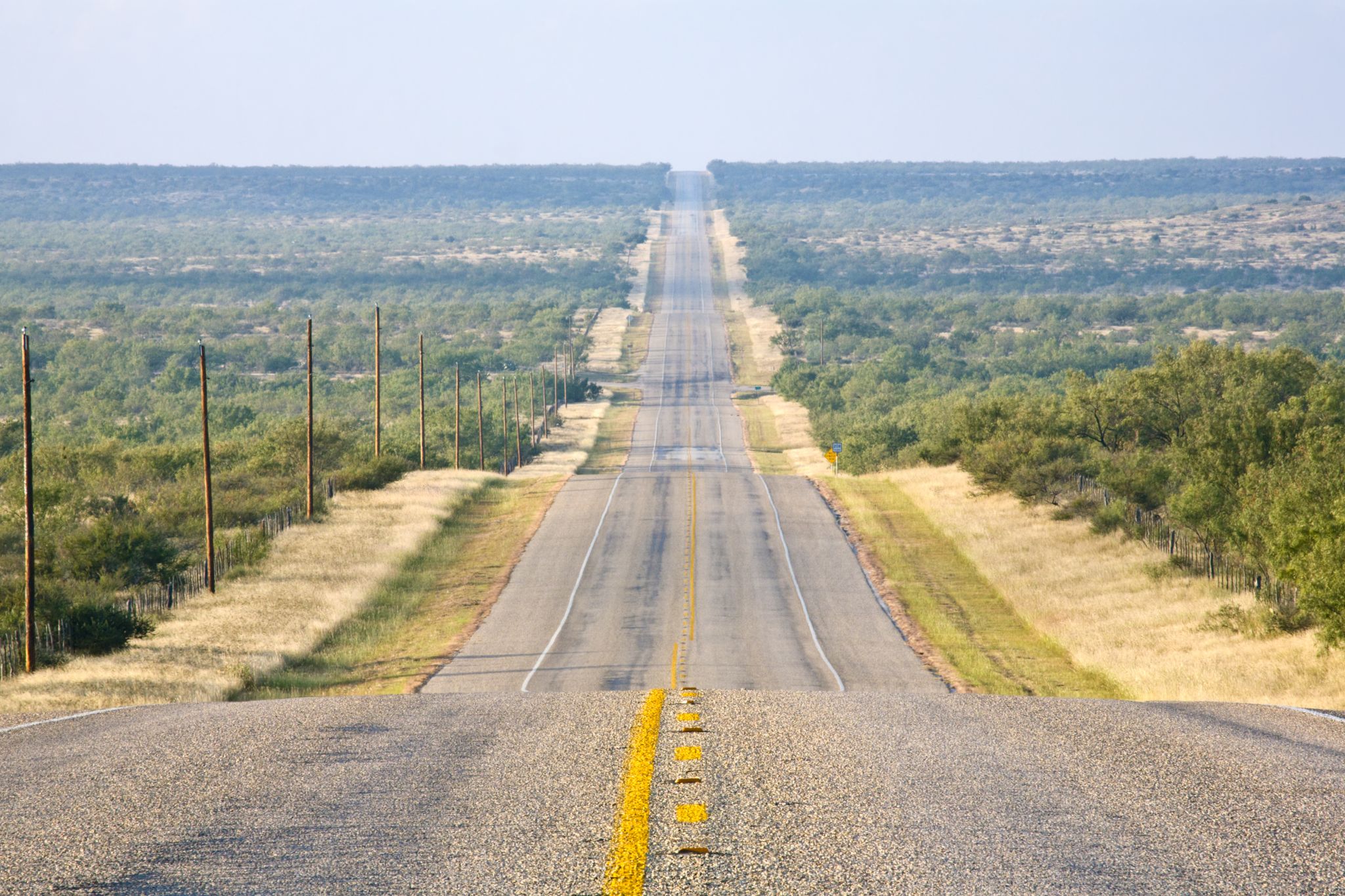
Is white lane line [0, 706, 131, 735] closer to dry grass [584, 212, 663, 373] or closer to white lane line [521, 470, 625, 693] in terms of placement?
white lane line [521, 470, 625, 693]

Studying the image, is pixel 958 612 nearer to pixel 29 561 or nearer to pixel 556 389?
pixel 29 561

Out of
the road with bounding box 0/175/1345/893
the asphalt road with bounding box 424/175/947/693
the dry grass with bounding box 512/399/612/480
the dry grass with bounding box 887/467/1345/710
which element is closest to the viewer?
the road with bounding box 0/175/1345/893

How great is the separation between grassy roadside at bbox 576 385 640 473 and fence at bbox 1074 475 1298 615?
3327 cm

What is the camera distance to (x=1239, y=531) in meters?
29.7

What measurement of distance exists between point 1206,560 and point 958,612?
675 cm

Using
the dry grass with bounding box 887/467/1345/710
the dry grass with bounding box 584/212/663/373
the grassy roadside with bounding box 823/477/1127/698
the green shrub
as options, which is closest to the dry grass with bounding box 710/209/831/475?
the dry grass with bounding box 584/212/663/373

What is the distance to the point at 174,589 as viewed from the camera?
3338 cm

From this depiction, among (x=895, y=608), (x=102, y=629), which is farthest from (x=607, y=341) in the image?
(x=102, y=629)

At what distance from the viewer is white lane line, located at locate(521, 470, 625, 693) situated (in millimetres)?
26500

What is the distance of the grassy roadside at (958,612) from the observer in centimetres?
2586

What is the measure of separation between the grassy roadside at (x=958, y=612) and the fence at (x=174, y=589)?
1915cm

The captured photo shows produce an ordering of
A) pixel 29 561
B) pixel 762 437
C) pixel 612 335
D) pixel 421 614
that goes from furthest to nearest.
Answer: pixel 612 335
pixel 762 437
pixel 421 614
pixel 29 561

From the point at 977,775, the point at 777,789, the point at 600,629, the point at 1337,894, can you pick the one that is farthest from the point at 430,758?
the point at 600,629

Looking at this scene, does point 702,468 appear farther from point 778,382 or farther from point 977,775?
point 977,775
